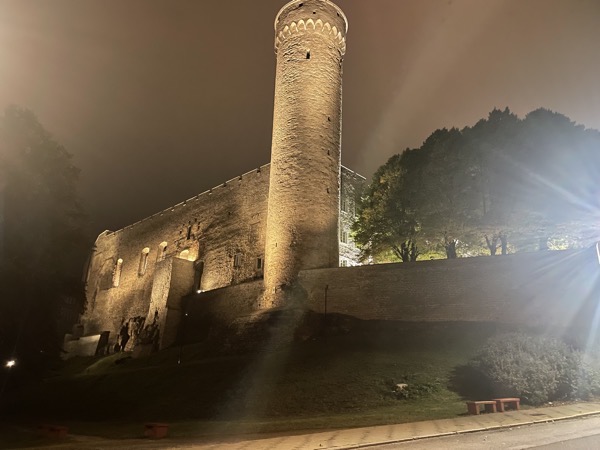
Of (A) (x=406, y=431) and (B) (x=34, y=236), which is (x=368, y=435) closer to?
(A) (x=406, y=431)

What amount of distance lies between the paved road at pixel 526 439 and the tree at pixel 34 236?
1502 centimetres

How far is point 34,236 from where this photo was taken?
1855 centimetres

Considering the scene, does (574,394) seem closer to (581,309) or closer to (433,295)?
(581,309)

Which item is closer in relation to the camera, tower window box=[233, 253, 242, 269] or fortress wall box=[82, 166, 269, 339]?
tower window box=[233, 253, 242, 269]

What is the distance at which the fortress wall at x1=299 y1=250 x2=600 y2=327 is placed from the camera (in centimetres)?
1708

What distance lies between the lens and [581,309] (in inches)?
653

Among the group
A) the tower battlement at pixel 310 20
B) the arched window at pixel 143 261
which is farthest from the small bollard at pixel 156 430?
the arched window at pixel 143 261

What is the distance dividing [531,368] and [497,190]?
1234cm

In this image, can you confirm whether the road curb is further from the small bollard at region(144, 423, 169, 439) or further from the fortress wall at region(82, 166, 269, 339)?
the fortress wall at region(82, 166, 269, 339)

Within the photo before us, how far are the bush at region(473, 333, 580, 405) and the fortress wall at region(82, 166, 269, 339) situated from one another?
57.3 feet

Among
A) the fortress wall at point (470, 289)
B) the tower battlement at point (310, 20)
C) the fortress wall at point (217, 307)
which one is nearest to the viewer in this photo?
the fortress wall at point (470, 289)

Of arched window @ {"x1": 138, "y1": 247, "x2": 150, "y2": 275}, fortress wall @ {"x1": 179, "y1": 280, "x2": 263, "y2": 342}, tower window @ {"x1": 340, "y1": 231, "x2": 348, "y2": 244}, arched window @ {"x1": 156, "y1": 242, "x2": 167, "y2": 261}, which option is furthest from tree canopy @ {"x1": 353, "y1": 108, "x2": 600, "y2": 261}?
arched window @ {"x1": 138, "y1": 247, "x2": 150, "y2": 275}

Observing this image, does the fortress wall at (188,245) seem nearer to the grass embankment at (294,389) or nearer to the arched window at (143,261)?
the arched window at (143,261)

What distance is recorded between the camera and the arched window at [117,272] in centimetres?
4352
